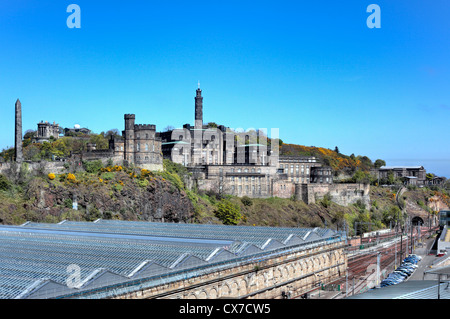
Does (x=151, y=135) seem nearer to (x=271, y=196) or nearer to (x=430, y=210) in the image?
(x=271, y=196)

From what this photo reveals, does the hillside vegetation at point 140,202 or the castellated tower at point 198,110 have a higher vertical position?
the castellated tower at point 198,110

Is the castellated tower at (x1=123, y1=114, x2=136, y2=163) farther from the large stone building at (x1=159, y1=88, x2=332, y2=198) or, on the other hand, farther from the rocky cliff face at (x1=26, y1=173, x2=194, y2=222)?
the large stone building at (x1=159, y1=88, x2=332, y2=198)

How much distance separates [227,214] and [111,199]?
2006cm

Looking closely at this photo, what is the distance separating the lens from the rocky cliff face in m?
58.3

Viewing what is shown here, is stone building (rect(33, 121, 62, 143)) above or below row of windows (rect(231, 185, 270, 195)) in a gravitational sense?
above

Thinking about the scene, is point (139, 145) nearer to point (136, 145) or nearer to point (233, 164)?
point (136, 145)

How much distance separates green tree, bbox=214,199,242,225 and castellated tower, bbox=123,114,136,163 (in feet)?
52.8

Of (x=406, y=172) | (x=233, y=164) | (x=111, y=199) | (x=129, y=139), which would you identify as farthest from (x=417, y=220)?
(x=111, y=199)

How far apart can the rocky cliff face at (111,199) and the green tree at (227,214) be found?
4.73 metres

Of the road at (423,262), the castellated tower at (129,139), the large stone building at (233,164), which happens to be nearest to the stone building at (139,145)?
the castellated tower at (129,139)

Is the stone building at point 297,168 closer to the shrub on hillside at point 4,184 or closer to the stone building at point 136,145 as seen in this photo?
the stone building at point 136,145

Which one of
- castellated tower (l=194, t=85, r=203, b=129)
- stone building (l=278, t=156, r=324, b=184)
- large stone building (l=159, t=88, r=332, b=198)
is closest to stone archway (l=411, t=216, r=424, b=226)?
large stone building (l=159, t=88, r=332, b=198)

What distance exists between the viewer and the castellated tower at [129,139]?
245 ft
